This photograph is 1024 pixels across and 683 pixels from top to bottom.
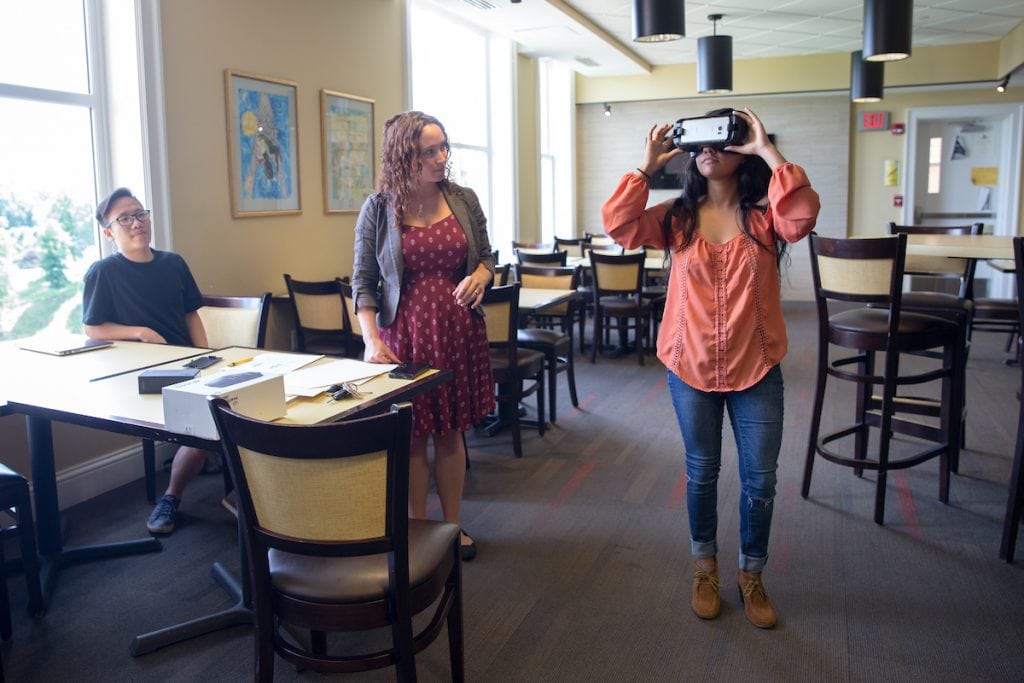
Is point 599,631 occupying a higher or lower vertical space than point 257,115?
lower

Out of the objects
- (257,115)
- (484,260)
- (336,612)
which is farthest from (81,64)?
(336,612)

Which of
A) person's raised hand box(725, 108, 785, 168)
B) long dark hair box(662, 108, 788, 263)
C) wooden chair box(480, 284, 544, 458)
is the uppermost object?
person's raised hand box(725, 108, 785, 168)

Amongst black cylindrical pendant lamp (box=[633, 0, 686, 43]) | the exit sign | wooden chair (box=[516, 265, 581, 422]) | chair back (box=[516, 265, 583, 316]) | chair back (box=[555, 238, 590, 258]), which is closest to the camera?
wooden chair (box=[516, 265, 581, 422])

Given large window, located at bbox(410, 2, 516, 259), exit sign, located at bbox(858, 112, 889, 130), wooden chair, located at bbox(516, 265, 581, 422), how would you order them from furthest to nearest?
1. exit sign, located at bbox(858, 112, 889, 130)
2. large window, located at bbox(410, 2, 516, 259)
3. wooden chair, located at bbox(516, 265, 581, 422)

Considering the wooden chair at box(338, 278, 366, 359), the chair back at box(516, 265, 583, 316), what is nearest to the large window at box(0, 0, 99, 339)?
the wooden chair at box(338, 278, 366, 359)

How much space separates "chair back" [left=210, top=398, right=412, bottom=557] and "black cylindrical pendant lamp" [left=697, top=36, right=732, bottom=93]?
6.66m

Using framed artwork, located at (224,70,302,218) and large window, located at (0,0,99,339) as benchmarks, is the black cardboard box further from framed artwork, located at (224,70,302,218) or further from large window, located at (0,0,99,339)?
framed artwork, located at (224,70,302,218)

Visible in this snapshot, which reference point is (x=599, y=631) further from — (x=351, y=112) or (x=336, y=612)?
(x=351, y=112)

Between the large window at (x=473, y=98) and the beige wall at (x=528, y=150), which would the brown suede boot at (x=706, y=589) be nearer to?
the large window at (x=473, y=98)

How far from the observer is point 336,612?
1.61 metres

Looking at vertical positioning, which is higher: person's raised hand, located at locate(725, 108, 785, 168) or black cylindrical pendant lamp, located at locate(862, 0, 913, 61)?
black cylindrical pendant lamp, located at locate(862, 0, 913, 61)

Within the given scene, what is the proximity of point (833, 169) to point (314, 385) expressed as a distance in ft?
28.6

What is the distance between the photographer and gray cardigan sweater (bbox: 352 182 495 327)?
258cm

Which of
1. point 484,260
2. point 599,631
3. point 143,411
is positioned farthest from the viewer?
point 484,260
